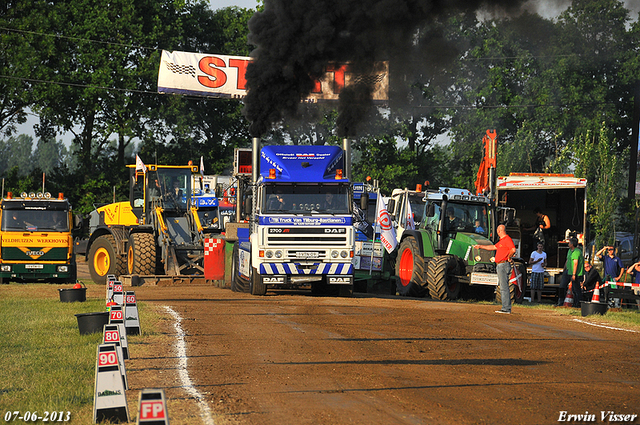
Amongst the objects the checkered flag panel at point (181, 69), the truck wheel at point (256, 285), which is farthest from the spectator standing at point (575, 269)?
the checkered flag panel at point (181, 69)

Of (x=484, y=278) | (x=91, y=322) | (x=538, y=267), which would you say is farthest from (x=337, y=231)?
(x=91, y=322)

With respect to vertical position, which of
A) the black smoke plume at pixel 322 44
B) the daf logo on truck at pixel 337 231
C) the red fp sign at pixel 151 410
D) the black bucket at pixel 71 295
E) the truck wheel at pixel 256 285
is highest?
the black smoke plume at pixel 322 44

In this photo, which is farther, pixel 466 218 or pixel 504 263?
pixel 466 218

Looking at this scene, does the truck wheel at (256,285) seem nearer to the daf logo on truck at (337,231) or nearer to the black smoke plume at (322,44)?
the daf logo on truck at (337,231)

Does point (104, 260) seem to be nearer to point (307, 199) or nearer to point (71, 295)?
point (71, 295)

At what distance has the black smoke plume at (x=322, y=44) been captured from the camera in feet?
63.2

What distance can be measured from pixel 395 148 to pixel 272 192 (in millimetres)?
33088

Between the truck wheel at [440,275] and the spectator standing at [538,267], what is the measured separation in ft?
10.2

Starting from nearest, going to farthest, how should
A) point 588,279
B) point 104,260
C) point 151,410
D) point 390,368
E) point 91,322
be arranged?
point 151,410 → point 390,368 → point 91,322 → point 588,279 → point 104,260

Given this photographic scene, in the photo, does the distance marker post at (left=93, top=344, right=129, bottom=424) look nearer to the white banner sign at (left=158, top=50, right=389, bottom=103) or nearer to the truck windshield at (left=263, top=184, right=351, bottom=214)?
the truck windshield at (left=263, top=184, right=351, bottom=214)

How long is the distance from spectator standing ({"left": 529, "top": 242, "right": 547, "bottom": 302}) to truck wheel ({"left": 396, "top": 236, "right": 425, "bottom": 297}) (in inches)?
123

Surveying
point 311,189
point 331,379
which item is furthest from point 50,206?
point 331,379

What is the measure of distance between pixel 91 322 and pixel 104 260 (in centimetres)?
1494

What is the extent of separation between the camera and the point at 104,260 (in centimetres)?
2689
